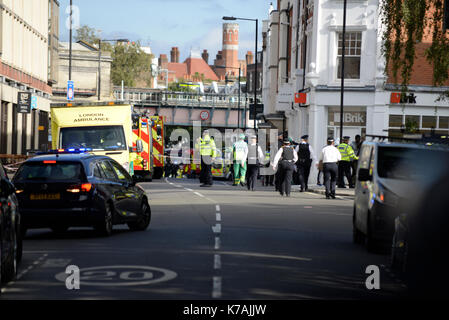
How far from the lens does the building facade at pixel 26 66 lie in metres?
49.7

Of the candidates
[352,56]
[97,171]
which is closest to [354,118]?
[352,56]

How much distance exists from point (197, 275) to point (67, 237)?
5761 mm

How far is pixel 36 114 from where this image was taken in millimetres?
61000

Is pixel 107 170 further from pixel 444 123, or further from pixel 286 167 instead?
pixel 444 123

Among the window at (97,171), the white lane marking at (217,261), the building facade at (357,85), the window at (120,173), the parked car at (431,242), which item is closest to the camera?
the parked car at (431,242)

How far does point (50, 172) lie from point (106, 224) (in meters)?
1.29

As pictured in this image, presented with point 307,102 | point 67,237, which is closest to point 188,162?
point 307,102

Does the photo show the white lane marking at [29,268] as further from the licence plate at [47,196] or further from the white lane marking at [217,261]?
the licence plate at [47,196]

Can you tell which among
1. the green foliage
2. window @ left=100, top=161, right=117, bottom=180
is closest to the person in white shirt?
window @ left=100, top=161, right=117, bottom=180

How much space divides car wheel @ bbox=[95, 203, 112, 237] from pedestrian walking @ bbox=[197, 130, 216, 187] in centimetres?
1730

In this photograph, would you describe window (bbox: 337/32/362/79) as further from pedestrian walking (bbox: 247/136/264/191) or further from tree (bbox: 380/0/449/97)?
tree (bbox: 380/0/449/97)

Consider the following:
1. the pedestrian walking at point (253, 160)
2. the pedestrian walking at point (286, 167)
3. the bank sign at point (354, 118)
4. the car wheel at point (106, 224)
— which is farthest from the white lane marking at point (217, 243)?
the bank sign at point (354, 118)

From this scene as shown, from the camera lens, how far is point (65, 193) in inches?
616
